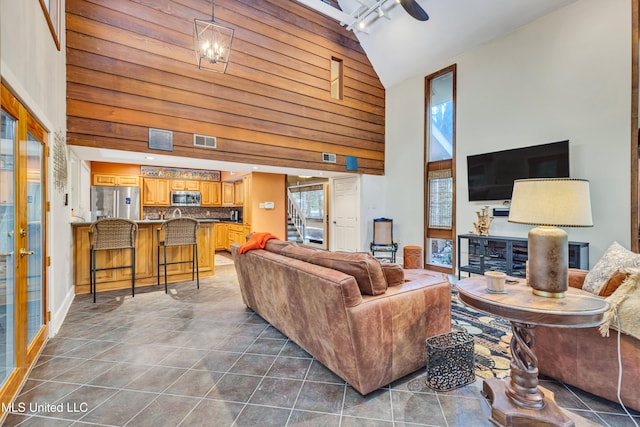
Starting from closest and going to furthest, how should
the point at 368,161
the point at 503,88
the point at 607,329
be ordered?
1. the point at 607,329
2. the point at 503,88
3. the point at 368,161

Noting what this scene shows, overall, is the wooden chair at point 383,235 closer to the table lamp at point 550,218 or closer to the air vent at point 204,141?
the air vent at point 204,141

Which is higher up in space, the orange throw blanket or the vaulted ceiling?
the vaulted ceiling

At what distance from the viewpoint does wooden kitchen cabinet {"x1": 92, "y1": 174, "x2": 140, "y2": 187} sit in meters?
6.85

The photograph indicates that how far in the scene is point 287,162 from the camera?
570 centimetres

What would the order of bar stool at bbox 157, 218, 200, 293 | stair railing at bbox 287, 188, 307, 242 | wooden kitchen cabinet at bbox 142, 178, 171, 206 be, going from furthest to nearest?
stair railing at bbox 287, 188, 307, 242, wooden kitchen cabinet at bbox 142, 178, 171, 206, bar stool at bbox 157, 218, 200, 293

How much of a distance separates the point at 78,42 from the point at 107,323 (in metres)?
3.61

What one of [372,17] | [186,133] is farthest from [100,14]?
[372,17]

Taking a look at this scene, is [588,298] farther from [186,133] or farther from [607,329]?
[186,133]

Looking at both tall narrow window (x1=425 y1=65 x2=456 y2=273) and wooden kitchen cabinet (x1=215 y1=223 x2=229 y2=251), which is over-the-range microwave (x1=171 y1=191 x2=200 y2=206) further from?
tall narrow window (x1=425 y1=65 x2=456 y2=273)

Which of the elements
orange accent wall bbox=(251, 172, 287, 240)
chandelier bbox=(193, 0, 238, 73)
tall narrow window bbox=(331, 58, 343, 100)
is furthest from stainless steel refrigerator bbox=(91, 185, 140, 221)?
tall narrow window bbox=(331, 58, 343, 100)

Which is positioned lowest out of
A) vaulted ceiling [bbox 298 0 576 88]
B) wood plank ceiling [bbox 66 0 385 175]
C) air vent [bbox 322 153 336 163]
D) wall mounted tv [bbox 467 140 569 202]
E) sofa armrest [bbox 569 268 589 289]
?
sofa armrest [bbox 569 268 589 289]

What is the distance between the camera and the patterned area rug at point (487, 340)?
2.25 metres

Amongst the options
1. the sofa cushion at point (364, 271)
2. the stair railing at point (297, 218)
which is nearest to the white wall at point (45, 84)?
the sofa cushion at point (364, 271)

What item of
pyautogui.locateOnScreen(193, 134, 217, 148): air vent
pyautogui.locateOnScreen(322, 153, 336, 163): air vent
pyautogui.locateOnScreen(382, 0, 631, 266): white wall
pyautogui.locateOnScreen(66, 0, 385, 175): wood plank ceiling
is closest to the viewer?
pyautogui.locateOnScreen(382, 0, 631, 266): white wall
